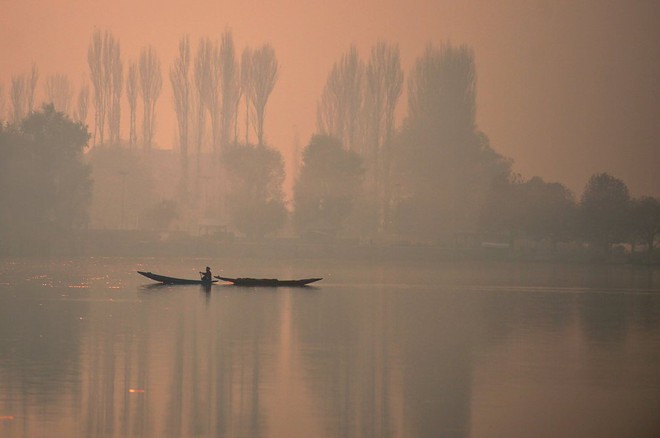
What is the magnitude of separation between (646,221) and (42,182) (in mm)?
61390

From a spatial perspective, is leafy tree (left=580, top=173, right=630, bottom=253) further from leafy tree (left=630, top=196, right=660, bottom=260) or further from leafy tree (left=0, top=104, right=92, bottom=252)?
leafy tree (left=0, top=104, right=92, bottom=252)

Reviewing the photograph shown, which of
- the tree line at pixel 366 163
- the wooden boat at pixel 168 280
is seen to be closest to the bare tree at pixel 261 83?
the tree line at pixel 366 163

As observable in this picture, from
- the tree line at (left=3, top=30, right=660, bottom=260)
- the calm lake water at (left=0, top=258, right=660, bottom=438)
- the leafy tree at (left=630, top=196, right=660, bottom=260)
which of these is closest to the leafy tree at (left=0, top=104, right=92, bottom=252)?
the tree line at (left=3, top=30, right=660, bottom=260)

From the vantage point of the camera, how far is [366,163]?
142 metres

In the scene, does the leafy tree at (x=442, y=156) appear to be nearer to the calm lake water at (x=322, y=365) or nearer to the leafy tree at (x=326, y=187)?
the leafy tree at (x=326, y=187)

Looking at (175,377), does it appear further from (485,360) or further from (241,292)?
(241,292)

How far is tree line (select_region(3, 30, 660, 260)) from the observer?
421ft

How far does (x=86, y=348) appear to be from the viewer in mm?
34750

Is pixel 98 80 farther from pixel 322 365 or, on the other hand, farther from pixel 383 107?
pixel 322 365

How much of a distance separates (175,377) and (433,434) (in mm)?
8481

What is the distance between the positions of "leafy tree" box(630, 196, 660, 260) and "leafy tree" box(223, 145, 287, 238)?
3708 cm

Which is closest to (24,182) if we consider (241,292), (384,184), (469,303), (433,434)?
(384,184)

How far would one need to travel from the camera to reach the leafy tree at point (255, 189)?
128375 mm

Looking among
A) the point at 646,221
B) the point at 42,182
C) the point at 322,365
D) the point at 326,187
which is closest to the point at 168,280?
the point at 322,365
